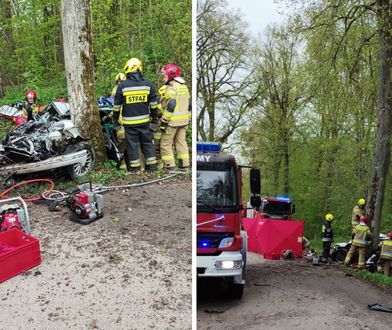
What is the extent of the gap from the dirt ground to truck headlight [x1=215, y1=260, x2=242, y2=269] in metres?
0.35

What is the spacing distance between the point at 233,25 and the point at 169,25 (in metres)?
3.28

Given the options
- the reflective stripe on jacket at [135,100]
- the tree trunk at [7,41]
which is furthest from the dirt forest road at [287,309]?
the tree trunk at [7,41]

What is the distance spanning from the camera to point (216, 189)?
8.84 ft

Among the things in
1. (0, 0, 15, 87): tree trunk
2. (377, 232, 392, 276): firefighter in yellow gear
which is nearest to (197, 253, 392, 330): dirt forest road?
(377, 232, 392, 276): firefighter in yellow gear

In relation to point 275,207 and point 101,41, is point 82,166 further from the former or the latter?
point 275,207

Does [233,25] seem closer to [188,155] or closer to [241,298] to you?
[241,298]

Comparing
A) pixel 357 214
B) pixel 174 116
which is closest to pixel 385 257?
pixel 357 214

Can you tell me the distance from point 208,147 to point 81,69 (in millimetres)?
2647

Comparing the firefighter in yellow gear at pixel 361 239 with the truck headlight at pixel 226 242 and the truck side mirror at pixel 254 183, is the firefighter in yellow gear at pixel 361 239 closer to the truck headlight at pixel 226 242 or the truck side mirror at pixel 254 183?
the truck side mirror at pixel 254 183

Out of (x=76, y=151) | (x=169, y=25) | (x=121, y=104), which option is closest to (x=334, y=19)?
(x=169, y=25)

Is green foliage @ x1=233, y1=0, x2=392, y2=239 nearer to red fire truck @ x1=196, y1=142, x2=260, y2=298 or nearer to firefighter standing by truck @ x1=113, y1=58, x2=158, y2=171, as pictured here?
firefighter standing by truck @ x1=113, y1=58, x2=158, y2=171

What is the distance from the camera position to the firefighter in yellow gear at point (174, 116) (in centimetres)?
472

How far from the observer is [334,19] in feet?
20.0

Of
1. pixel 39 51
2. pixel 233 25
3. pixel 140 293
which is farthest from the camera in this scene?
pixel 39 51
